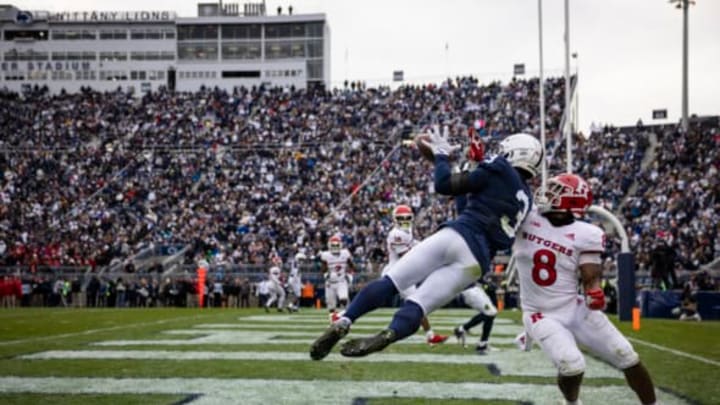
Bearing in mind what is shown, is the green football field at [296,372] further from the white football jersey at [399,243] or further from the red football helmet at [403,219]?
the red football helmet at [403,219]

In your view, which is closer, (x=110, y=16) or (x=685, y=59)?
(x=685, y=59)

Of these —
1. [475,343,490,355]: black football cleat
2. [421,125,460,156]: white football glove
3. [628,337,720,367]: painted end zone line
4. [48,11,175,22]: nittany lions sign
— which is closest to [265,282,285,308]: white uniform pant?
[628,337,720,367]: painted end zone line

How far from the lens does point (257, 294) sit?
2956 centimetres

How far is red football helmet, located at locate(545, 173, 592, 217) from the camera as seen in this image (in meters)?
5.71

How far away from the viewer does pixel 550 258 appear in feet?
18.8

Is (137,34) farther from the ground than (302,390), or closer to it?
farther from the ground

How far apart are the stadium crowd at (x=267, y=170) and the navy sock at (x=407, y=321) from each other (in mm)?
20986

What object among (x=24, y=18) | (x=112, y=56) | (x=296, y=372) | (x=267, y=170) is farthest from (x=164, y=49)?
(x=296, y=372)

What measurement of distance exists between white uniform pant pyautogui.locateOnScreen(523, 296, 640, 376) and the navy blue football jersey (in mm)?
576

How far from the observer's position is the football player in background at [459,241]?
5.63 metres

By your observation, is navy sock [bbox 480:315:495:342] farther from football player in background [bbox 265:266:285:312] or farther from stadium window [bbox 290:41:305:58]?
stadium window [bbox 290:41:305:58]

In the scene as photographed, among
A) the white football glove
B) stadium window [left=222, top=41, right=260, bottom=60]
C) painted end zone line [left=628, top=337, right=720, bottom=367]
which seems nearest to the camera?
the white football glove

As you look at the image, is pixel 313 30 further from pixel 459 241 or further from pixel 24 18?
pixel 459 241

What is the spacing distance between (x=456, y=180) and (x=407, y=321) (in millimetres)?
1078
